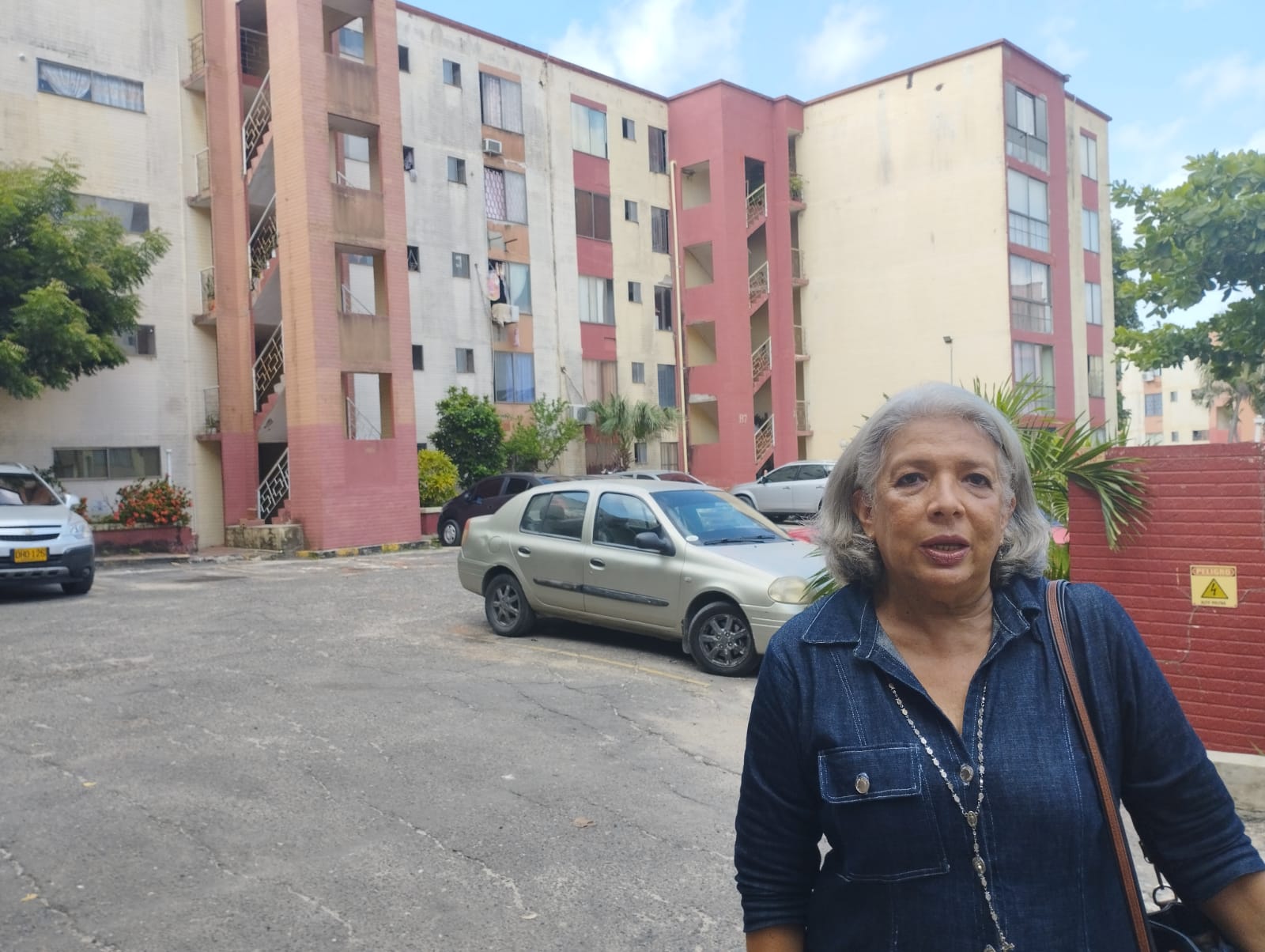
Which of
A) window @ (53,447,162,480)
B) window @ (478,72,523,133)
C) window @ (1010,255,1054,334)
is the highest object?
window @ (478,72,523,133)

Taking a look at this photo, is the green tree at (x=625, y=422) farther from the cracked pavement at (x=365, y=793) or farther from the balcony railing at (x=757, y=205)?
the cracked pavement at (x=365, y=793)

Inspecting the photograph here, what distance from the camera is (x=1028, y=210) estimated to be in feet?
118

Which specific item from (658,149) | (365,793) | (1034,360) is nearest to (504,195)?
(658,149)

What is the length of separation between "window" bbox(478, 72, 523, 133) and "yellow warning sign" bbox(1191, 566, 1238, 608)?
28715mm

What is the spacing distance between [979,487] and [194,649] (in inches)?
364

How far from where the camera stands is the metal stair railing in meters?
24.8

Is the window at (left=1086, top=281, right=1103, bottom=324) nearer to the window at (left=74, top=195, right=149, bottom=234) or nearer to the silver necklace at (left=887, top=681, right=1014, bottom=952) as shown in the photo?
the window at (left=74, top=195, right=149, bottom=234)

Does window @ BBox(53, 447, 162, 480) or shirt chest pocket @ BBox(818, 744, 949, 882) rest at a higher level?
window @ BBox(53, 447, 162, 480)

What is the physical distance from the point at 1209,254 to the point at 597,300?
19.7 m

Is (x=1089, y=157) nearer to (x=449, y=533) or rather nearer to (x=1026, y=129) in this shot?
(x=1026, y=129)

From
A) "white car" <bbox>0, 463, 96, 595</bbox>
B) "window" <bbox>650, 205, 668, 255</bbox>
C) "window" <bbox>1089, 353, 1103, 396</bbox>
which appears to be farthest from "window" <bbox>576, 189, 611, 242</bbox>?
"white car" <bbox>0, 463, 96, 595</bbox>

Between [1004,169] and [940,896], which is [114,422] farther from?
[1004,169]

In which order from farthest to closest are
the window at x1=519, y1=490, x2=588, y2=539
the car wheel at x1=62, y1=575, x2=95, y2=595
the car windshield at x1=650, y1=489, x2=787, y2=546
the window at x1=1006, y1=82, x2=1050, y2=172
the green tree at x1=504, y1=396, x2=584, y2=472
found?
the window at x1=1006, y1=82, x2=1050, y2=172
the green tree at x1=504, y1=396, x2=584, y2=472
the car wheel at x1=62, y1=575, x2=95, y2=595
the window at x1=519, y1=490, x2=588, y2=539
the car windshield at x1=650, y1=489, x2=787, y2=546

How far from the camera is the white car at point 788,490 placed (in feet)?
86.0
